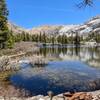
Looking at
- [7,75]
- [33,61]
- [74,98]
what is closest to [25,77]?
[7,75]

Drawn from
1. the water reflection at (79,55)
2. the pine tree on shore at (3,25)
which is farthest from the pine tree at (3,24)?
the water reflection at (79,55)

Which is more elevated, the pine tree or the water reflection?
the pine tree

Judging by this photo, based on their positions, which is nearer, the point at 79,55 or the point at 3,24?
the point at 3,24

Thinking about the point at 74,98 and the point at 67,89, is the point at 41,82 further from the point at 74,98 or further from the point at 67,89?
the point at 74,98

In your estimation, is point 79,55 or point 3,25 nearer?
point 3,25

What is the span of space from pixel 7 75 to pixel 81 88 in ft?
40.2

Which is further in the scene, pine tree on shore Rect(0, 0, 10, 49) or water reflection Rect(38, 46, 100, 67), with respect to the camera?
pine tree on shore Rect(0, 0, 10, 49)

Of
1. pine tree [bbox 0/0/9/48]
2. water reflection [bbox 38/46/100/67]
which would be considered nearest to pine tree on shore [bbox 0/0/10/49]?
pine tree [bbox 0/0/9/48]

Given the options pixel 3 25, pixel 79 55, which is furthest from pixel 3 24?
pixel 79 55

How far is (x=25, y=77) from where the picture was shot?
117 ft

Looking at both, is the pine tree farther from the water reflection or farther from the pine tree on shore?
the water reflection

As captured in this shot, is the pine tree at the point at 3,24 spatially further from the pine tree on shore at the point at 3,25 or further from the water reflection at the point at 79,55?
the water reflection at the point at 79,55

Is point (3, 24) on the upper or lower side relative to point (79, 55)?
upper

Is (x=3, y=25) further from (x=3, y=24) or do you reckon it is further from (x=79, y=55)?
(x=79, y=55)
